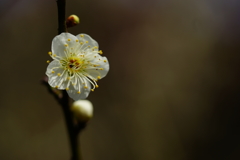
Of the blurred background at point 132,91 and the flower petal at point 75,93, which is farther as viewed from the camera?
the blurred background at point 132,91

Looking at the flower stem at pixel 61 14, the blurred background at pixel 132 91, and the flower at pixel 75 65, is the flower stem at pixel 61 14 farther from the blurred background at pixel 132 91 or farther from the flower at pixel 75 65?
the blurred background at pixel 132 91

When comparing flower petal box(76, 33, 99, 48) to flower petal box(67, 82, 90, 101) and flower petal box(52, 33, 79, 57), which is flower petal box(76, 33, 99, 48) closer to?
flower petal box(52, 33, 79, 57)

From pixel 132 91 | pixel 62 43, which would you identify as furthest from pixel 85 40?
pixel 132 91

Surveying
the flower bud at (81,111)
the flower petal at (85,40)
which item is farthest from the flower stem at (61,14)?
the flower bud at (81,111)

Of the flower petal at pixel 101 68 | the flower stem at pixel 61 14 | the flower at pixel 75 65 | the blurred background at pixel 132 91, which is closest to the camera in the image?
the flower stem at pixel 61 14

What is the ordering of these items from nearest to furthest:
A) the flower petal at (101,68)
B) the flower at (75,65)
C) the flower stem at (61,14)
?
1. the flower stem at (61,14)
2. the flower at (75,65)
3. the flower petal at (101,68)

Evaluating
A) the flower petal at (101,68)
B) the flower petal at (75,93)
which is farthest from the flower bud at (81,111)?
the flower petal at (101,68)

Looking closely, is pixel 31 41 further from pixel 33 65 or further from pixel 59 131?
pixel 59 131

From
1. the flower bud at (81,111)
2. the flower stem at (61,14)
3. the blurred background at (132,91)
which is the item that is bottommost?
the blurred background at (132,91)

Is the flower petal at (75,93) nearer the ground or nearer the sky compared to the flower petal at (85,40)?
nearer the ground

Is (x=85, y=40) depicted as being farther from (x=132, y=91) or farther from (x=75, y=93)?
(x=132, y=91)
